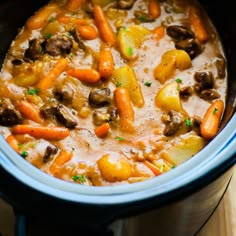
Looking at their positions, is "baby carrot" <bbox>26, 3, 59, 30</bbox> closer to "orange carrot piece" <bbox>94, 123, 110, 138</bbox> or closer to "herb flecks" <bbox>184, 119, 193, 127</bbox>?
"orange carrot piece" <bbox>94, 123, 110, 138</bbox>

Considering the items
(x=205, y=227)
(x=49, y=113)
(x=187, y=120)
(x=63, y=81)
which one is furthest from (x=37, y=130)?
(x=205, y=227)

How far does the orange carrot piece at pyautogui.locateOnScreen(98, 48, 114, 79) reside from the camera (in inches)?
117

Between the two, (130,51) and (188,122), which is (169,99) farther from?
(130,51)

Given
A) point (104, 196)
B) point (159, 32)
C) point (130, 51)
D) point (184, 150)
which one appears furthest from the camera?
point (159, 32)

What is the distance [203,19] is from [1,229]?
1.40 metres

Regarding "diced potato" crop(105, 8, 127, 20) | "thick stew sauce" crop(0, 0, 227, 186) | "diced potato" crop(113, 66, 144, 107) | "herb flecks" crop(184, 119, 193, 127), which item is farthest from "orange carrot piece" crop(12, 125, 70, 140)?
"diced potato" crop(105, 8, 127, 20)

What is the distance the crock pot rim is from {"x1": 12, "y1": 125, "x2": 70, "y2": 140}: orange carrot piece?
0.50m

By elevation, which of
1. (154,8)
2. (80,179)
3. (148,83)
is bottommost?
(80,179)

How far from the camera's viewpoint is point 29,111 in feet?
9.25

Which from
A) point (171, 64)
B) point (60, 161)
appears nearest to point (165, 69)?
point (171, 64)

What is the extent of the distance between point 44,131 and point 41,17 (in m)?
0.71

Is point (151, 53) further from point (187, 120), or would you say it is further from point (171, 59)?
point (187, 120)

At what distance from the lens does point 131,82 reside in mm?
2932

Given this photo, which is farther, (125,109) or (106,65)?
(106,65)
